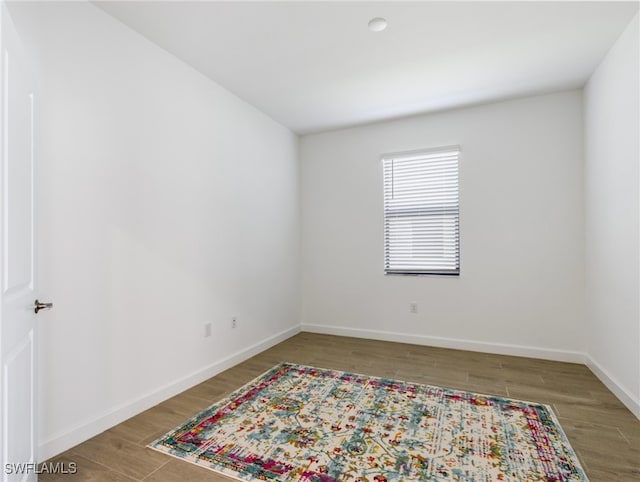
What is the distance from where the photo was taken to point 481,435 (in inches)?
85.1

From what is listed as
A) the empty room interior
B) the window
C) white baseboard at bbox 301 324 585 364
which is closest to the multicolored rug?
the empty room interior

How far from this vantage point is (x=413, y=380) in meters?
3.05

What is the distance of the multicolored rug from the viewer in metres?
1.83

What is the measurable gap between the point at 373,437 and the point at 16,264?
2.05 m

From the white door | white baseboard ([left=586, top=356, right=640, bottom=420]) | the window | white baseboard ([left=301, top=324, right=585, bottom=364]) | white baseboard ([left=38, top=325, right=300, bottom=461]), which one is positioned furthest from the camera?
the window

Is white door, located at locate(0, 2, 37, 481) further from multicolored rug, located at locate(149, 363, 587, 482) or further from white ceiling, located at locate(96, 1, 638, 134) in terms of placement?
white ceiling, located at locate(96, 1, 638, 134)

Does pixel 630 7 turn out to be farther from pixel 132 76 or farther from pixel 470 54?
pixel 132 76

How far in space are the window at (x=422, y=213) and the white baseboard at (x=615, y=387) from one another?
4.77 ft

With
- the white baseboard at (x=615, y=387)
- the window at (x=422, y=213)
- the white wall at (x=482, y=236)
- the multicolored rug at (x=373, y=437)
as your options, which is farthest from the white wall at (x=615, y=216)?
the window at (x=422, y=213)

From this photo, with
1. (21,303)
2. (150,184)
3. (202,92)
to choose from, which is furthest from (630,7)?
(21,303)

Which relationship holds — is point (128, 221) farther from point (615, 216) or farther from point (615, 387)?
point (615, 387)

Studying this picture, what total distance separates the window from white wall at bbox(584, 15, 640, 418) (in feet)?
4.02

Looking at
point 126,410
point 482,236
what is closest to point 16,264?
point 126,410

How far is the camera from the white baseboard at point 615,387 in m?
2.38
